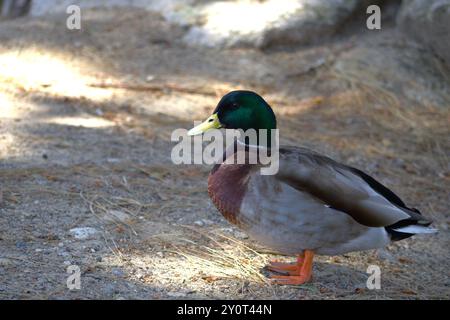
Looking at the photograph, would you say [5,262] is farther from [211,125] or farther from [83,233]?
[211,125]

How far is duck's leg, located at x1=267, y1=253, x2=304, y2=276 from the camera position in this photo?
3.69 meters

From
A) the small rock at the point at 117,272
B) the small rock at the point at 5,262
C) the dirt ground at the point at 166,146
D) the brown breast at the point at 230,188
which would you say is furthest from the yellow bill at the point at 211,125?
the small rock at the point at 5,262

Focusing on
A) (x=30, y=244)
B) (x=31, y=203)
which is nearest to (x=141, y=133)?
(x=31, y=203)

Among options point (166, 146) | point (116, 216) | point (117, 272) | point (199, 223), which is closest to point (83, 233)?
point (116, 216)

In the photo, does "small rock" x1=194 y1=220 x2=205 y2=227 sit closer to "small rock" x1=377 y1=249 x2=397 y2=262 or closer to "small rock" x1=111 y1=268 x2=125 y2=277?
"small rock" x1=111 y1=268 x2=125 y2=277

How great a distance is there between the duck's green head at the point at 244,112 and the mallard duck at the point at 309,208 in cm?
26

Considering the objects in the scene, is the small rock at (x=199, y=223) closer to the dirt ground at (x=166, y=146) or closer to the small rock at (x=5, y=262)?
the dirt ground at (x=166, y=146)

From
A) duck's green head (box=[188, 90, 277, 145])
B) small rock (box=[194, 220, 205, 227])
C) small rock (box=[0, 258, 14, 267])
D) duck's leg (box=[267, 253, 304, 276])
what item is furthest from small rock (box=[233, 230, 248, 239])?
small rock (box=[0, 258, 14, 267])

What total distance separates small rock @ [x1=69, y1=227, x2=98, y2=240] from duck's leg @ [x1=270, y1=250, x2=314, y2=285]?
40.4 inches

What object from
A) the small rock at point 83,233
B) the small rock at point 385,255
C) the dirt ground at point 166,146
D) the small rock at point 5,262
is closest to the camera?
the small rock at point 5,262

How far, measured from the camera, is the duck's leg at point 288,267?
12.1ft

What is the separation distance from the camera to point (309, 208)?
343cm
